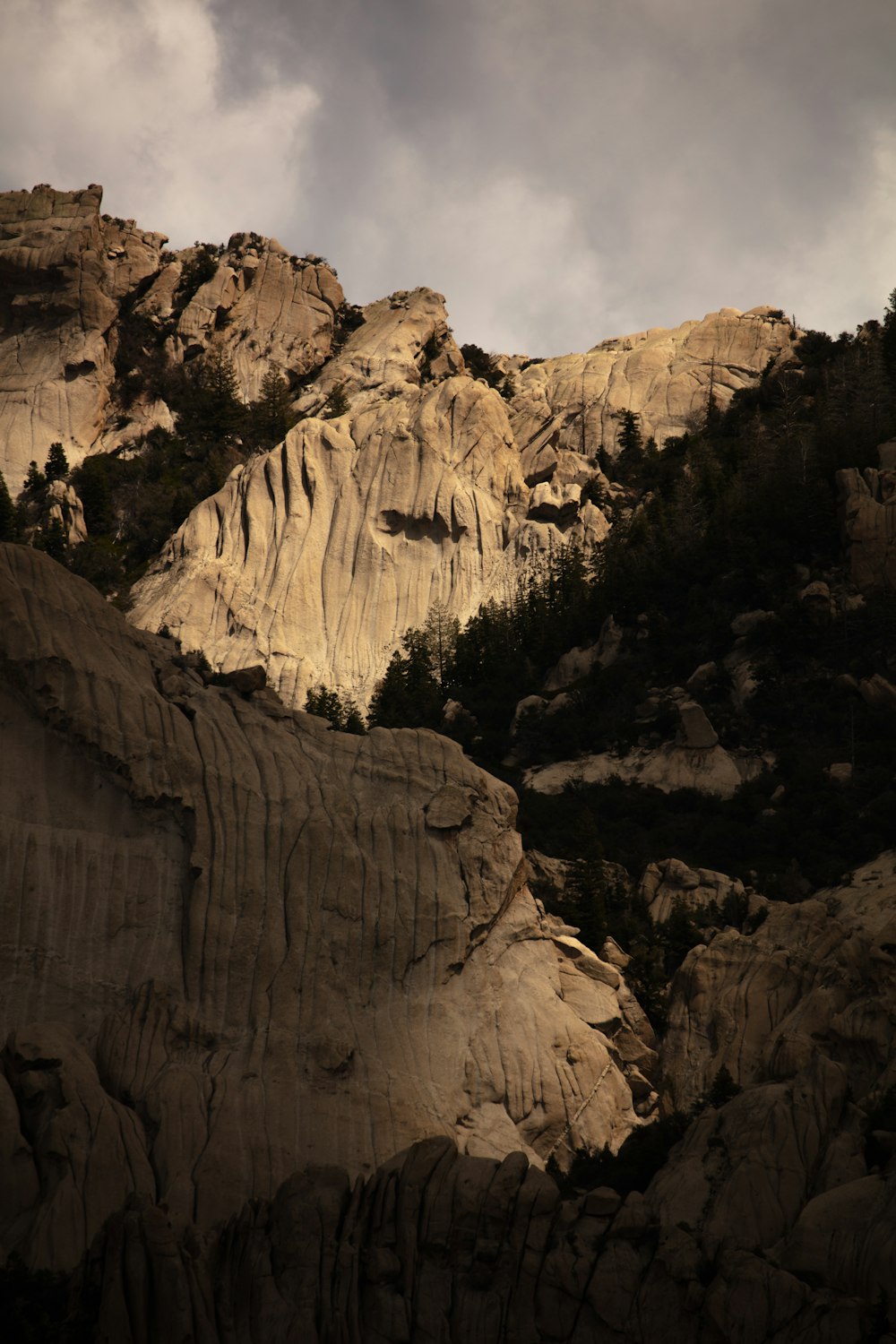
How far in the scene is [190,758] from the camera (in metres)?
35.3

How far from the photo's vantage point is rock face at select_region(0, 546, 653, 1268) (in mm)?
29969

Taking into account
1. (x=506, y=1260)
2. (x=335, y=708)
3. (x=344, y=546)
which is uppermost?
(x=344, y=546)

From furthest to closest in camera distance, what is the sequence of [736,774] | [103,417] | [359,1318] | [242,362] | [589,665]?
[242,362] < [103,417] < [589,665] < [736,774] < [359,1318]

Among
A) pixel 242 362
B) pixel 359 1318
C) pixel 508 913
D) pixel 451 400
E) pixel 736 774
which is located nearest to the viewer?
pixel 359 1318

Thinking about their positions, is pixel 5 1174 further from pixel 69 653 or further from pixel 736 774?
pixel 736 774

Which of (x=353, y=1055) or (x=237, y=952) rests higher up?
(x=237, y=952)

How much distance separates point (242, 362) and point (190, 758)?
246 feet

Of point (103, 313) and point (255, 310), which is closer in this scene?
point (103, 313)

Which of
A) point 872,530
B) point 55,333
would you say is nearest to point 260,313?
point 55,333

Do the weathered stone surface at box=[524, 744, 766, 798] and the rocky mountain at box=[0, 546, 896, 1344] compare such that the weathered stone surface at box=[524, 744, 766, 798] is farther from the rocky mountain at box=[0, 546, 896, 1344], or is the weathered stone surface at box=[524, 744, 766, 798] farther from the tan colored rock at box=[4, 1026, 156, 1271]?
the tan colored rock at box=[4, 1026, 156, 1271]

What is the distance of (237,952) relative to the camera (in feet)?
110

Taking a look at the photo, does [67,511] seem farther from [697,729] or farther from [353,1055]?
[353,1055]

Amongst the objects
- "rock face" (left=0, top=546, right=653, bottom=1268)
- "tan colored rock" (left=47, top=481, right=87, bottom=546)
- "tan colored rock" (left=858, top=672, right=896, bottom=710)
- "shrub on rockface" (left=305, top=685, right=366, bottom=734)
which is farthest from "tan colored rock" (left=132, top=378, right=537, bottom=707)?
"rock face" (left=0, top=546, right=653, bottom=1268)

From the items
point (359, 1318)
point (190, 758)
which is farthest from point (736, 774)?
point (359, 1318)
